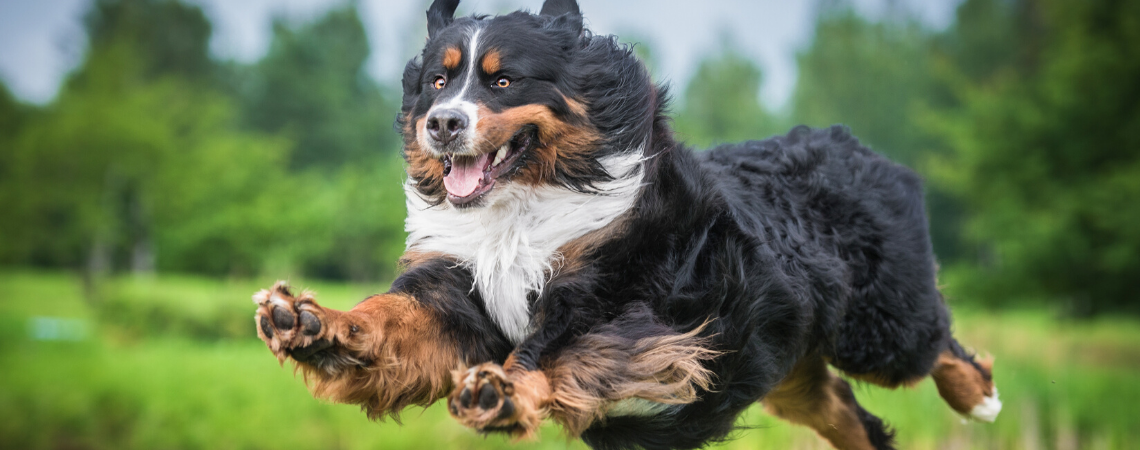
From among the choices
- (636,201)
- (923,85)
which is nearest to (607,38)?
(636,201)

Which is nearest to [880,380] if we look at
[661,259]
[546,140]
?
[661,259]

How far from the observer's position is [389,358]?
3.11m

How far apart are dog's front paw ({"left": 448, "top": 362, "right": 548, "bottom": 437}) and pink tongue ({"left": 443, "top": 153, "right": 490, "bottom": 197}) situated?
3.00 feet

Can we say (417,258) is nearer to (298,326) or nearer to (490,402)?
(298,326)

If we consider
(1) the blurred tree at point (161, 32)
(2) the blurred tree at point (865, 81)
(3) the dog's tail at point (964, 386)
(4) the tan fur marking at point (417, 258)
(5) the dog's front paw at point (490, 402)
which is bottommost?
(5) the dog's front paw at point (490, 402)

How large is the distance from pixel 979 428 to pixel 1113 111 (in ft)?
32.4

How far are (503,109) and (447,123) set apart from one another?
240mm

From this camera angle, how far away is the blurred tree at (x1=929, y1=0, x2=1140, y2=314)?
15688 millimetres

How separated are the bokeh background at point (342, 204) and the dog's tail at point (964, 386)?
1.52 ft

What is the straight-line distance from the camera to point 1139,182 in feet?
47.1

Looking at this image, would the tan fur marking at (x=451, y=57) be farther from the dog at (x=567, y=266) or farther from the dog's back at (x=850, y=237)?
the dog's back at (x=850, y=237)

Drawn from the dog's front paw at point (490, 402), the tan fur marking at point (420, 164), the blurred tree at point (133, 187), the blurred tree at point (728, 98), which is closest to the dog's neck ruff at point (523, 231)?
the tan fur marking at point (420, 164)

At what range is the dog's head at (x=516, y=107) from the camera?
3217 mm

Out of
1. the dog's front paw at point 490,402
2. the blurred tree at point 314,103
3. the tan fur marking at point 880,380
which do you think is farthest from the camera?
the blurred tree at point 314,103
